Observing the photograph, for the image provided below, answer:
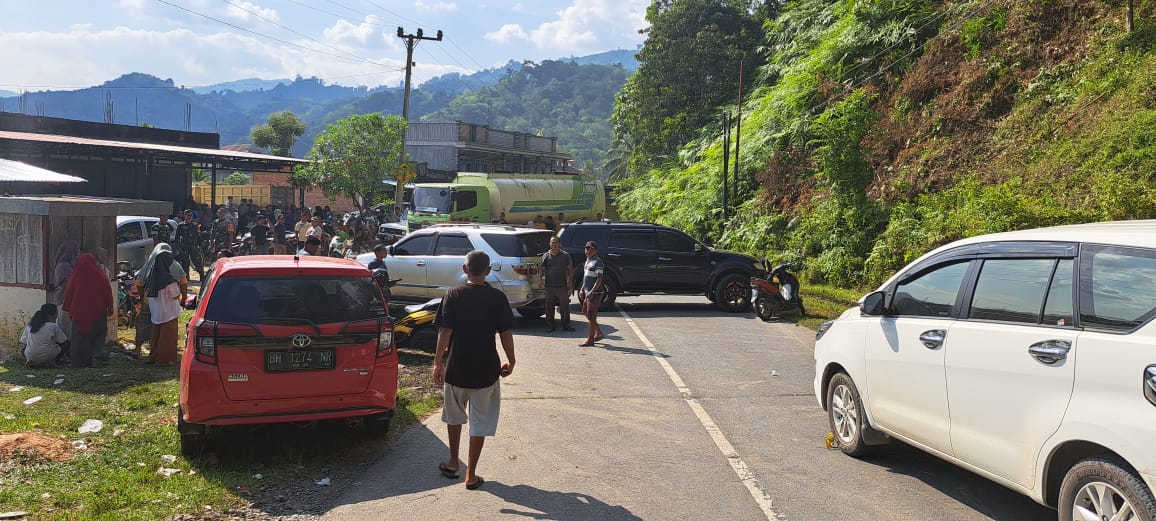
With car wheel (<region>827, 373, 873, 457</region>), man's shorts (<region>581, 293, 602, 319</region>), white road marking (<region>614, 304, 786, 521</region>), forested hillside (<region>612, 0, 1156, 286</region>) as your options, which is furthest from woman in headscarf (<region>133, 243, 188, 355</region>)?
forested hillside (<region>612, 0, 1156, 286</region>)

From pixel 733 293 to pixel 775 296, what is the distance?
1.58 meters

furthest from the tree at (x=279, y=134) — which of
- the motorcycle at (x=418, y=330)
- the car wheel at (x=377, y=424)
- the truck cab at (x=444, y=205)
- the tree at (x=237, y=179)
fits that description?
the car wheel at (x=377, y=424)

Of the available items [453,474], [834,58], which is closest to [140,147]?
[834,58]

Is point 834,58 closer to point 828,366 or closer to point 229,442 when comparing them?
point 828,366

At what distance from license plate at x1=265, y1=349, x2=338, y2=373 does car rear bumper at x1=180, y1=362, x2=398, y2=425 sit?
24 cm

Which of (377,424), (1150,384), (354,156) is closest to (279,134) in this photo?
(354,156)

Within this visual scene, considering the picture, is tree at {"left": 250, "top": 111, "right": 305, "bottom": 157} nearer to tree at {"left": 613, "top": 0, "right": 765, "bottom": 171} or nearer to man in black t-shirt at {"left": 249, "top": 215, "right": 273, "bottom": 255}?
tree at {"left": 613, "top": 0, "right": 765, "bottom": 171}

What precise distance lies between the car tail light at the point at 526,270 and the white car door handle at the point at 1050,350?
10.4 m

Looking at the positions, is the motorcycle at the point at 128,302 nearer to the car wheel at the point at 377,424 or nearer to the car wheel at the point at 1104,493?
the car wheel at the point at 377,424

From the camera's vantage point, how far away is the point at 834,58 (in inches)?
1073

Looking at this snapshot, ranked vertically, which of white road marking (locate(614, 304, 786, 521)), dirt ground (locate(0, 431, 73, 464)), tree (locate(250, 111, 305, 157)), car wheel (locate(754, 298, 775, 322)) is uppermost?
tree (locate(250, 111, 305, 157))

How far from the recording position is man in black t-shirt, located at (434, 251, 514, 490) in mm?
6078

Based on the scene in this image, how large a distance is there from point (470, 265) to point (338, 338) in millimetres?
1464

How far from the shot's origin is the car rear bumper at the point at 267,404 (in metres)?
6.40
